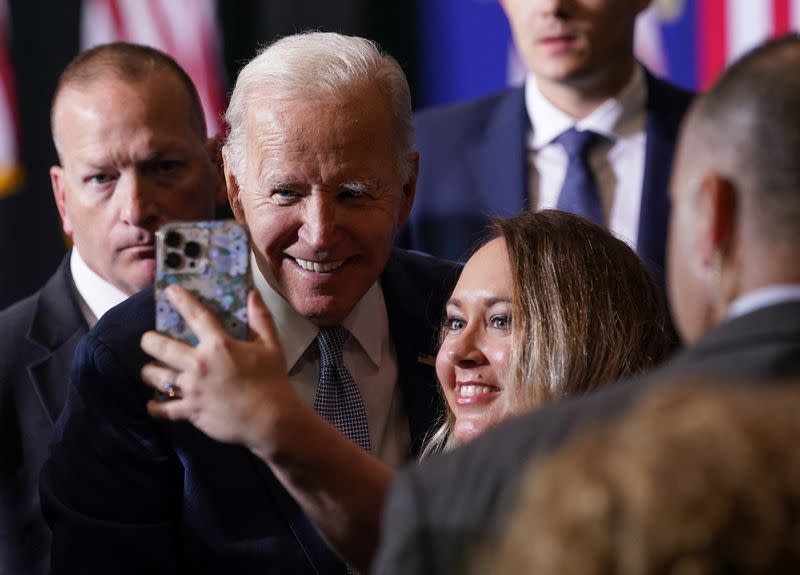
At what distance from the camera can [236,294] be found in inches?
64.9

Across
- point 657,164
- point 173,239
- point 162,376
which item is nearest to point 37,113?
point 657,164

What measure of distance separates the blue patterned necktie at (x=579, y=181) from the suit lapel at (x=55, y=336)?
1.08 m

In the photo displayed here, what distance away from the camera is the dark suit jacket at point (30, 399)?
8.13 feet

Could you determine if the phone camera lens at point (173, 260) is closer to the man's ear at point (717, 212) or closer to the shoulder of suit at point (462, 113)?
the man's ear at point (717, 212)

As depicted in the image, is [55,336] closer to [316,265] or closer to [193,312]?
[316,265]

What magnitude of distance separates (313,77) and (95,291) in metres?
0.83

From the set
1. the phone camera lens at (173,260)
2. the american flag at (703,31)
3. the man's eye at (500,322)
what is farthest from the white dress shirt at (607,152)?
the phone camera lens at (173,260)

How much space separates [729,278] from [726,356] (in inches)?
4.3

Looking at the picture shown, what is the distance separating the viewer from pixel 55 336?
105 inches

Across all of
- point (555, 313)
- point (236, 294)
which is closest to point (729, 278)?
point (236, 294)

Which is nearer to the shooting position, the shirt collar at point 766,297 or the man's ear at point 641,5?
the shirt collar at point 766,297

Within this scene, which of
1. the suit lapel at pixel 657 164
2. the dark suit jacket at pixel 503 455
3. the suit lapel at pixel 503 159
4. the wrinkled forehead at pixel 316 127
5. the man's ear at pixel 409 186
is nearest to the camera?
the dark suit jacket at pixel 503 455

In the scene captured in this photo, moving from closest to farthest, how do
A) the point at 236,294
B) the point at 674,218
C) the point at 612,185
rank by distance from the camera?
the point at 674,218 → the point at 236,294 → the point at 612,185

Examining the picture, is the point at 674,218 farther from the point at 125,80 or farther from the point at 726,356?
the point at 125,80
